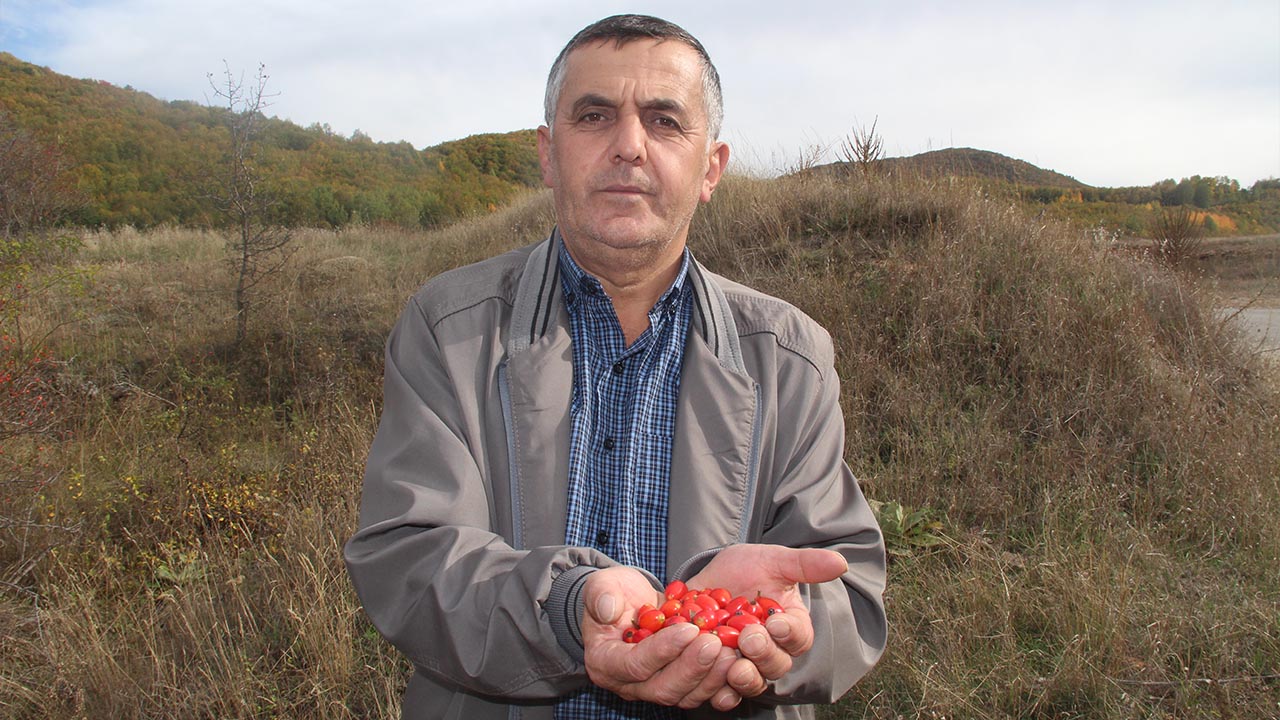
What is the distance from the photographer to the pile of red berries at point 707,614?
1.31 metres

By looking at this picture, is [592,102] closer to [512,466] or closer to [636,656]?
[512,466]

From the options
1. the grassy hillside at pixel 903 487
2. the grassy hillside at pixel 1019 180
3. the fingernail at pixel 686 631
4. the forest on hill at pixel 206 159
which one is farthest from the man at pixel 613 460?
the forest on hill at pixel 206 159

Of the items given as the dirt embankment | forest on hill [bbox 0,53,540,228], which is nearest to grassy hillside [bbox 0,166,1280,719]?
the dirt embankment

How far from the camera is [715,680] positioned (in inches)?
50.3

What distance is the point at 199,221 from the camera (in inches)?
772

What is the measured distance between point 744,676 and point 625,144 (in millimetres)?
1266

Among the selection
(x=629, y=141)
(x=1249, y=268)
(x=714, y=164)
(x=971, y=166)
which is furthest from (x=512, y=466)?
(x=1249, y=268)

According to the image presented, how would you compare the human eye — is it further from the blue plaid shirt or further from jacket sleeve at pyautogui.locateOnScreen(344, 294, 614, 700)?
jacket sleeve at pyautogui.locateOnScreen(344, 294, 614, 700)

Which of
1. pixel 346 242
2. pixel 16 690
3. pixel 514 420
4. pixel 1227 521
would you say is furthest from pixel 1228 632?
pixel 346 242

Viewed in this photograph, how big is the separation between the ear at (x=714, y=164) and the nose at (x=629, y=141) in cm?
28

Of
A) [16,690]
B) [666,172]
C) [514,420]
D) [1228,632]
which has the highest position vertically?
[666,172]

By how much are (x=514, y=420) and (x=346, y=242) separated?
15471 mm

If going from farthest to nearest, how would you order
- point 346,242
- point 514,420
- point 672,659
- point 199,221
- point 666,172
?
point 199,221 → point 346,242 → point 666,172 → point 514,420 → point 672,659

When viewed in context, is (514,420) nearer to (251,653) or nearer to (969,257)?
(251,653)
